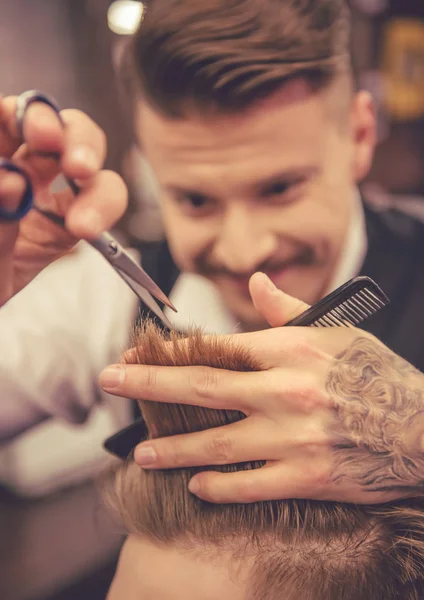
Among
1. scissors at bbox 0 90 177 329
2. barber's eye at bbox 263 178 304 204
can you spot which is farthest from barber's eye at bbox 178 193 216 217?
scissors at bbox 0 90 177 329

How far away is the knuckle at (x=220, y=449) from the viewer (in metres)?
0.68

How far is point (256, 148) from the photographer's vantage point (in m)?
1.02

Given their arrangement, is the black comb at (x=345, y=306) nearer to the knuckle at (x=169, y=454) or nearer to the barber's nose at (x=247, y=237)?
the knuckle at (x=169, y=454)

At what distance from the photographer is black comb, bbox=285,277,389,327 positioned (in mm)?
661

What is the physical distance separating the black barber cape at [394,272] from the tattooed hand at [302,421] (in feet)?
1.26

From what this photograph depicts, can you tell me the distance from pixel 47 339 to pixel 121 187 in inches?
19.9

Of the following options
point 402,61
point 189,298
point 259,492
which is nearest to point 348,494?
point 259,492

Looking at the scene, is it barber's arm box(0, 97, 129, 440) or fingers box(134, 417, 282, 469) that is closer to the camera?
fingers box(134, 417, 282, 469)

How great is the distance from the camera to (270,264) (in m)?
1.06

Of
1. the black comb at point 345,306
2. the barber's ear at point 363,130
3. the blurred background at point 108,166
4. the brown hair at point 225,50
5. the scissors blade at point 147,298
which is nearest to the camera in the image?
the black comb at point 345,306

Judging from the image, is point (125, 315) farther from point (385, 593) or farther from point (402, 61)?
A: point (402, 61)

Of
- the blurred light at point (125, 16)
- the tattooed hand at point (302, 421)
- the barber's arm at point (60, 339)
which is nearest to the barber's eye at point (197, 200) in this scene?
the barber's arm at point (60, 339)

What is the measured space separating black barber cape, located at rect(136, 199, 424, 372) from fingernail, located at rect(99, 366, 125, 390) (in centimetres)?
35

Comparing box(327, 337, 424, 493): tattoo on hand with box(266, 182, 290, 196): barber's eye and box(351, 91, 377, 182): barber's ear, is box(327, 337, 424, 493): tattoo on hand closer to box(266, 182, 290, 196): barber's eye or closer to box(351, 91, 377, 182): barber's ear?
box(266, 182, 290, 196): barber's eye
